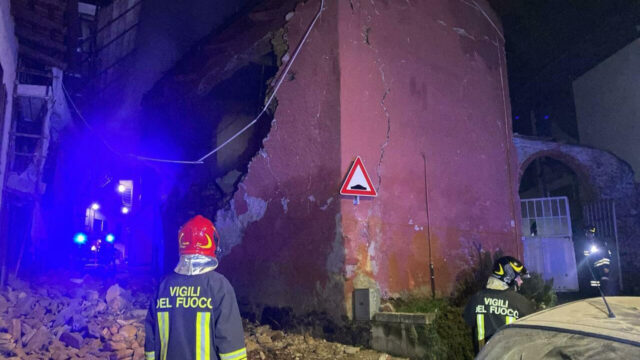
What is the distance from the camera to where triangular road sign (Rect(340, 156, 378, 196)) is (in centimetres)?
598

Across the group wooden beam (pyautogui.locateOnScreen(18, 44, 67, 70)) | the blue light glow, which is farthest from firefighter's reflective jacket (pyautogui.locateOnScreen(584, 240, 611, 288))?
the blue light glow

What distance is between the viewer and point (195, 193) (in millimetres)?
9570

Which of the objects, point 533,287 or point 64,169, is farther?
point 64,169

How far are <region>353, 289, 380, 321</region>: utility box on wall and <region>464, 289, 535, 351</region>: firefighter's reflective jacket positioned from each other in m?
1.58

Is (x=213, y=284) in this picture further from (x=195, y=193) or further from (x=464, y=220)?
(x=195, y=193)

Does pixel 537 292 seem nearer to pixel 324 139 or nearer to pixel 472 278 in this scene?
pixel 472 278

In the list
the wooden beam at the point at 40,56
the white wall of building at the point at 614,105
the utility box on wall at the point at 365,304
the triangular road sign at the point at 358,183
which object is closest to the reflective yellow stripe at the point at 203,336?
the utility box on wall at the point at 365,304

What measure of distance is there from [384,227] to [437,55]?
10.7ft

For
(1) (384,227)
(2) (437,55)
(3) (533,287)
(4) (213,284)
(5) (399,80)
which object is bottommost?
(3) (533,287)

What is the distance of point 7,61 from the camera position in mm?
8789

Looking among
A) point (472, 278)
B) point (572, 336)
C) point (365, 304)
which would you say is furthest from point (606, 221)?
point (572, 336)

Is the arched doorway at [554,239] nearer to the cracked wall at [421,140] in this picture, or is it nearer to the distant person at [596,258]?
the distant person at [596,258]

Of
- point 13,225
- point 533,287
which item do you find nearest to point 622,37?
point 533,287

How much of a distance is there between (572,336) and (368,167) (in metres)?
4.23
